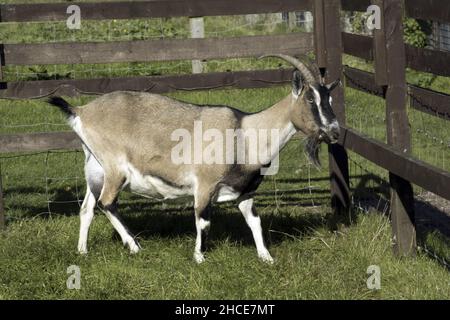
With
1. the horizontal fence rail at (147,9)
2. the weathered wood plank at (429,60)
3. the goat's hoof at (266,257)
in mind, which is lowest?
the goat's hoof at (266,257)

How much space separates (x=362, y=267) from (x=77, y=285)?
2003 mm

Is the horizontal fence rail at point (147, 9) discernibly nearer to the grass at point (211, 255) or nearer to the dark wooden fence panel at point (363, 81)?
the dark wooden fence panel at point (363, 81)

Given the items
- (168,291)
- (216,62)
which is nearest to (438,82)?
(216,62)

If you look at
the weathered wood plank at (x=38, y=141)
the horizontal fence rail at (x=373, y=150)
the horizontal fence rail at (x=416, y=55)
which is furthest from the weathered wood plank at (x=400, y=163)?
the weathered wood plank at (x=38, y=141)

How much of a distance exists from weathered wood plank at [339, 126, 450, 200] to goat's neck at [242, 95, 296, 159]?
52 centimetres

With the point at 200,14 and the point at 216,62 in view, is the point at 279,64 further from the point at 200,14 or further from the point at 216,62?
the point at 200,14

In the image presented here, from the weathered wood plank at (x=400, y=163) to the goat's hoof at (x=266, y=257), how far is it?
1.06m

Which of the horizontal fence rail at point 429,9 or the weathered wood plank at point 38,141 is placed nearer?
the horizontal fence rail at point 429,9

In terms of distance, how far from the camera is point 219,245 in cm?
700

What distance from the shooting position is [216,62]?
51.7 feet

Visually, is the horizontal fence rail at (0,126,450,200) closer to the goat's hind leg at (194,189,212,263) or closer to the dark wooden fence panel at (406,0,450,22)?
the dark wooden fence panel at (406,0,450,22)

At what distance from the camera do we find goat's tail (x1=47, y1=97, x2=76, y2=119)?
284 inches

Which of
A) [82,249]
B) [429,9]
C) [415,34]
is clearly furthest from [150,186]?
[415,34]

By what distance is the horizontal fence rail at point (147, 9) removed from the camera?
8094 millimetres
